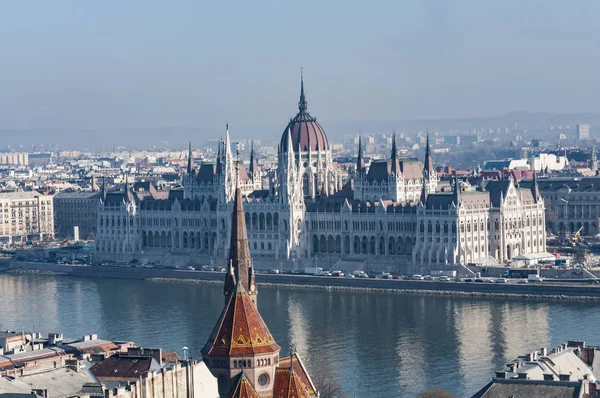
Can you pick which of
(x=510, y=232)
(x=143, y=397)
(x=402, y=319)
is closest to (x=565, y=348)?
(x=143, y=397)

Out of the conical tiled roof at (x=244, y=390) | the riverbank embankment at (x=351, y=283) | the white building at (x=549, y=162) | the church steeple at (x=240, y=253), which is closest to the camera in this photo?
the conical tiled roof at (x=244, y=390)

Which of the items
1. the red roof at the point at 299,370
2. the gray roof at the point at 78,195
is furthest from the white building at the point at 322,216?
the red roof at the point at 299,370

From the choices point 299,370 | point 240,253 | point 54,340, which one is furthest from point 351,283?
point 299,370

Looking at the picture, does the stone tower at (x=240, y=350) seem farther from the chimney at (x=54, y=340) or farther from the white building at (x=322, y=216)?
the white building at (x=322, y=216)

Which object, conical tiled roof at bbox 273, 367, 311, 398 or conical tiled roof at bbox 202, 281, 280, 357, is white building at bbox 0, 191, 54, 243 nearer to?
conical tiled roof at bbox 273, 367, 311, 398

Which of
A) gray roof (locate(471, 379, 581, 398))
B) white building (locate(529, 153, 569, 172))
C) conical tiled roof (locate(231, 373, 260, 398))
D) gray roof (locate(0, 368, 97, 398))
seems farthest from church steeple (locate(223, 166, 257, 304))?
white building (locate(529, 153, 569, 172))

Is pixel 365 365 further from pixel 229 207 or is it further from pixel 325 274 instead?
pixel 229 207
